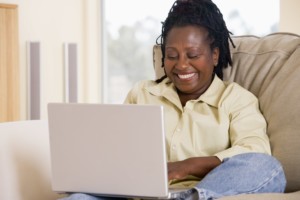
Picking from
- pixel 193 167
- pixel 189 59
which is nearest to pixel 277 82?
pixel 189 59

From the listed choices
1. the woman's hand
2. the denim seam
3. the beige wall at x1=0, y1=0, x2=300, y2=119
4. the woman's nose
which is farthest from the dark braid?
the beige wall at x1=0, y1=0, x2=300, y2=119

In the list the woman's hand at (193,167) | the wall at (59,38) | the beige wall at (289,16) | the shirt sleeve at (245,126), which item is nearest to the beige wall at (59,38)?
the wall at (59,38)

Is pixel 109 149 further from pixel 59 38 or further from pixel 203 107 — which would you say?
pixel 59 38

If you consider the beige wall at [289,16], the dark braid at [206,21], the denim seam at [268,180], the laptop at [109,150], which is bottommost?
the denim seam at [268,180]

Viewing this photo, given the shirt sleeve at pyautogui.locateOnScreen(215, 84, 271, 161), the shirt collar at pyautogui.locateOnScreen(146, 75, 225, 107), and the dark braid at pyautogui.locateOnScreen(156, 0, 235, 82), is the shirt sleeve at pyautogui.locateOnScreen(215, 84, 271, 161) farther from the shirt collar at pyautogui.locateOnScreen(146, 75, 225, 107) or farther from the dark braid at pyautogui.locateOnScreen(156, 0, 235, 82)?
the dark braid at pyautogui.locateOnScreen(156, 0, 235, 82)

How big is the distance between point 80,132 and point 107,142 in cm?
8

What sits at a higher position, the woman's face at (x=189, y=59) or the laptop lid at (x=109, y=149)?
the woman's face at (x=189, y=59)

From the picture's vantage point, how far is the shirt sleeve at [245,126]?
1.55m

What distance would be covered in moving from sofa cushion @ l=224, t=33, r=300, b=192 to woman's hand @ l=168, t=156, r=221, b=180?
0.21 m

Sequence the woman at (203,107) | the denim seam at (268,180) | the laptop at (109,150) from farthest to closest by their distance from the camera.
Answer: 1. the woman at (203,107)
2. the denim seam at (268,180)
3. the laptop at (109,150)

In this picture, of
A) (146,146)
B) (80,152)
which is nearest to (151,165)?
(146,146)

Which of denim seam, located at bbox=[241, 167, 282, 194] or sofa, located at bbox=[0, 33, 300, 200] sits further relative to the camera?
sofa, located at bbox=[0, 33, 300, 200]

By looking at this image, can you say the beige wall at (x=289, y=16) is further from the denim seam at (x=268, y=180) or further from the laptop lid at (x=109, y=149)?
the laptop lid at (x=109, y=149)

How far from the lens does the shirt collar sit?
174cm
